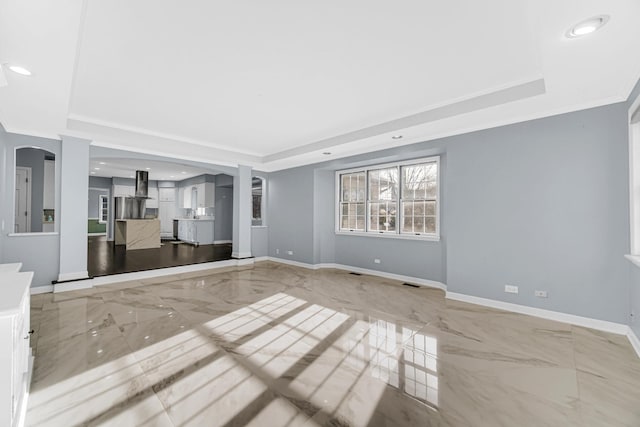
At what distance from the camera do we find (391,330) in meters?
3.21

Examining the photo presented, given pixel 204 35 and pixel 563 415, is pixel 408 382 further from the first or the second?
pixel 204 35

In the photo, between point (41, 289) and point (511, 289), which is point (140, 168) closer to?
point (41, 289)

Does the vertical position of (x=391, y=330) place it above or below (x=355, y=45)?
below

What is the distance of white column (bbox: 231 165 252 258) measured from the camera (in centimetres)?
715

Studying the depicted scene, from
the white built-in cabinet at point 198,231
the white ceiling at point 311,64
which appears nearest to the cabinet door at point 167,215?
the white built-in cabinet at point 198,231

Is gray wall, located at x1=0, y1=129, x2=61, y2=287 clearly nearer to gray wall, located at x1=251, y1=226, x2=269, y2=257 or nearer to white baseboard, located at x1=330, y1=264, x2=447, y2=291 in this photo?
gray wall, located at x1=251, y1=226, x2=269, y2=257

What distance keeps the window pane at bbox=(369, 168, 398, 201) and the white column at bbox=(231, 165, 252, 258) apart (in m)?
3.17

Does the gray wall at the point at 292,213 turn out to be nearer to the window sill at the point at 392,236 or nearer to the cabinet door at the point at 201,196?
the window sill at the point at 392,236

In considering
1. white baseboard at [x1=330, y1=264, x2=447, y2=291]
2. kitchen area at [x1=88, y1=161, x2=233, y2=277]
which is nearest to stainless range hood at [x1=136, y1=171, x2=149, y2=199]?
kitchen area at [x1=88, y1=161, x2=233, y2=277]

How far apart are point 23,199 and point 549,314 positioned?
10.3 metres

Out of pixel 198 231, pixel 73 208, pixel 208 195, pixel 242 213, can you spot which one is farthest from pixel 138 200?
pixel 73 208

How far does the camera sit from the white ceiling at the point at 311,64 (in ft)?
6.66

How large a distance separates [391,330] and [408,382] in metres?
1.00

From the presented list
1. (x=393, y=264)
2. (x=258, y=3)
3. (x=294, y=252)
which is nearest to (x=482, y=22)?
(x=258, y=3)
